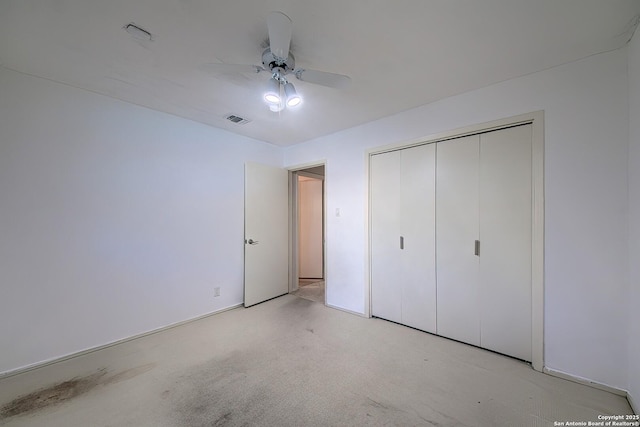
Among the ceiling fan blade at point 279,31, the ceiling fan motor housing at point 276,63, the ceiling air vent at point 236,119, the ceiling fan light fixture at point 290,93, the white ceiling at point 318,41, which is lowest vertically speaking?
the ceiling fan light fixture at point 290,93

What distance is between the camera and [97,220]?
2.30 meters

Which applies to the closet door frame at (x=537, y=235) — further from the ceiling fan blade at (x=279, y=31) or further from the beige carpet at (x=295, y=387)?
the ceiling fan blade at (x=279, y=31)

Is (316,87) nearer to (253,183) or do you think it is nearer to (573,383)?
(253,183)

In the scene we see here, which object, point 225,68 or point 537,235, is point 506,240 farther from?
point 225,68

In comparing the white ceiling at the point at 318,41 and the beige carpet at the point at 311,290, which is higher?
the white ceiling at the point at 318,41

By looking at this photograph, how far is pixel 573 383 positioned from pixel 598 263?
92 centimetres

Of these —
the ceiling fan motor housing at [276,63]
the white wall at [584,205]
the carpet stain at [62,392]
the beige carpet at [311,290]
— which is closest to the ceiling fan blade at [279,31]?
the ceiling fan motor housing at [276,63]

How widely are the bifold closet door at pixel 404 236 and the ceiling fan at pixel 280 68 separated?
55.7 inches

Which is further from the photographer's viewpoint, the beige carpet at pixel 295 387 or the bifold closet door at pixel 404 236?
the bifold closet door at pixel 404 236

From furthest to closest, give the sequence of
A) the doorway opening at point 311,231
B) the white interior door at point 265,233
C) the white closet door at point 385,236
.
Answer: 1. the doorway opening at point 311,231
2. the white interior door at point 265,233
3. the white closet door at point 385,236

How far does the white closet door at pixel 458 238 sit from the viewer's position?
2.31 m

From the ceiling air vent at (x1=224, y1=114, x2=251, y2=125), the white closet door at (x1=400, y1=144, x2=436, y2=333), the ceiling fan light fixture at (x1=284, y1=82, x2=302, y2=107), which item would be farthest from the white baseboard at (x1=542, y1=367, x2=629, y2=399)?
the ceiling air vent at (x1=224, y1=114, x2=251, y2=125)

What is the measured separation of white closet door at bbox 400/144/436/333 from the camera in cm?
257

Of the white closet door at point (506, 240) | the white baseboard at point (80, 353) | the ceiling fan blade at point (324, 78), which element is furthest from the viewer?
the white closet door at point (506, 240)
